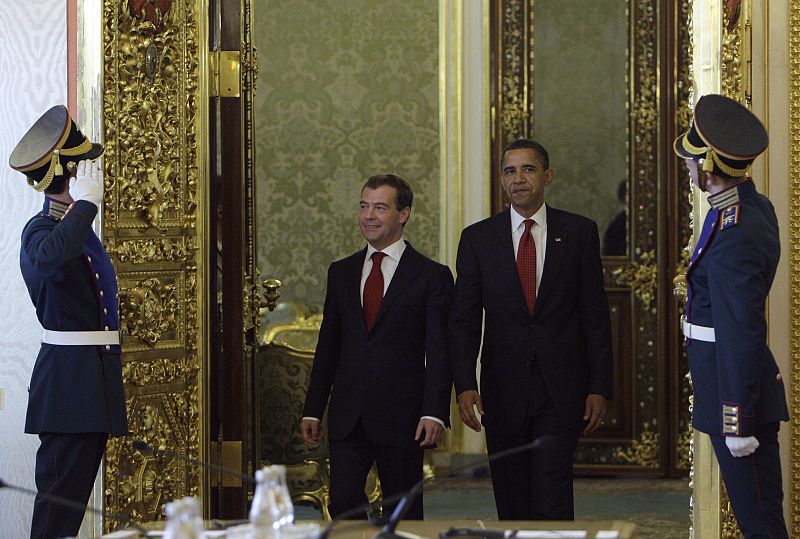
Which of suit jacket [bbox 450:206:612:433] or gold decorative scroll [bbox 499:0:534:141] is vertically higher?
gold decorative scroll [bbox 499:0:534:141]

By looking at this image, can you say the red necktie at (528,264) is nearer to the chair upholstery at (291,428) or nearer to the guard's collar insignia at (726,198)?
the guard's collar insignia at (726,198)

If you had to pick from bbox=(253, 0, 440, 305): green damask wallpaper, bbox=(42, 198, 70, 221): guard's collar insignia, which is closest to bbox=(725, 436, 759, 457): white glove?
bbox=(42, 198, 70, 221): guard's collar insignia

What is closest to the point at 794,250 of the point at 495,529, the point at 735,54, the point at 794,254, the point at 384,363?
the point at 794,254

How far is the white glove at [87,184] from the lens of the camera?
374 centimetres

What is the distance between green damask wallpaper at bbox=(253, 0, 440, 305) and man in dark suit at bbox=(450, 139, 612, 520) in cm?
258

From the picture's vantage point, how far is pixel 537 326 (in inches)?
164

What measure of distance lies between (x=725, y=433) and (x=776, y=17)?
5.15 feet

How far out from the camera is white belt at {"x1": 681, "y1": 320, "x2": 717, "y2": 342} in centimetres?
374

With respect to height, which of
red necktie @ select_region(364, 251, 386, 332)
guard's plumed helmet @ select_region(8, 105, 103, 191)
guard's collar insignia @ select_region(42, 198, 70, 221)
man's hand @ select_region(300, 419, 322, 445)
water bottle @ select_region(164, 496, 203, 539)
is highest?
guard's plumed helmet @ select_region(8, 105, 103, 191)

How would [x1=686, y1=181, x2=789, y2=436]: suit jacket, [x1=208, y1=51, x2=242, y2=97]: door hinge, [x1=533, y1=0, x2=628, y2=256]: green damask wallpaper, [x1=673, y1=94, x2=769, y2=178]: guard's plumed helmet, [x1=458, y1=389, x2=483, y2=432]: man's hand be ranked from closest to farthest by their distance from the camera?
[x1=686, y1=181, x2=789, y2=436]: suit jacket < [x1=673, y1=94, x2=769, y2=178]: guard's plumed helmet < [x1=458, y1=389, x2=483, y2=432]: man's hand < [x1=208, y1=51, x2=242, y2=97]: door hinge < [x1=533, y1=0, x2=628, y2=256]: green damask wallpaper

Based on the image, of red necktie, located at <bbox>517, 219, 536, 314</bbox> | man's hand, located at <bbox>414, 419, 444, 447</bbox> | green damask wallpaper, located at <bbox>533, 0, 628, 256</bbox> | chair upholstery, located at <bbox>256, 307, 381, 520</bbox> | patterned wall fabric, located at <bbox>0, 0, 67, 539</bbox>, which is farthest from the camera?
green damask wallpaper, located at <bbox>533, 0, 628, 256</bbox>

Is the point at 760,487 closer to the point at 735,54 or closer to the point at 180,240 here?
the point at 735,54

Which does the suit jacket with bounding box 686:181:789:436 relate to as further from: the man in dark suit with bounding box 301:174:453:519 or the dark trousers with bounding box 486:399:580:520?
the man in dark suit with bounding box 301:174:453:519

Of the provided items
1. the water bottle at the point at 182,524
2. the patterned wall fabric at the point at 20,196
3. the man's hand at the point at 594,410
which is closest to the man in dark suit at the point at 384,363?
the man's hand at the point at 594,410
